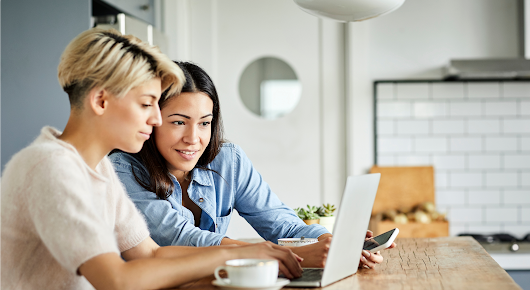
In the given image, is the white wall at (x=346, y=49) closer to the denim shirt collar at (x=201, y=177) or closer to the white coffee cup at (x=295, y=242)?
the denim shirt collar at (x=201, y=177)

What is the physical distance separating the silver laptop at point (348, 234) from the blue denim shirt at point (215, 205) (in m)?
0.35

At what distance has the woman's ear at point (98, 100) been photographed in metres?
0.95

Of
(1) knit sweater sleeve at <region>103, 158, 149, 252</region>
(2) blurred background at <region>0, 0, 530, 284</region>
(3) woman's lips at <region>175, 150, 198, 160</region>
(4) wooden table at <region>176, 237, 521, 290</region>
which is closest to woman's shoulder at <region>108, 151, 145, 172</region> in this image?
(3) woman's lips at <region>175, 150, 198, 160</region>

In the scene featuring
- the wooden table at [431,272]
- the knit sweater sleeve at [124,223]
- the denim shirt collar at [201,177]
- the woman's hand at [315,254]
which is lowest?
the wooden table at [431,272]

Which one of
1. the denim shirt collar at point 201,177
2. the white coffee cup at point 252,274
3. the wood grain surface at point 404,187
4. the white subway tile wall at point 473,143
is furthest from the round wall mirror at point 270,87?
the white coffee cup at point 252,274

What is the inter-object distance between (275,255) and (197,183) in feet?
2.00

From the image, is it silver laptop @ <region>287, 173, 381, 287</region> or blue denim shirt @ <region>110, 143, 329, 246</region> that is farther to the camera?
blue denim shirt @ <region>110, 143, 329, 246</region>

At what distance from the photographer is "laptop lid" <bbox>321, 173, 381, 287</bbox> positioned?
91 cm

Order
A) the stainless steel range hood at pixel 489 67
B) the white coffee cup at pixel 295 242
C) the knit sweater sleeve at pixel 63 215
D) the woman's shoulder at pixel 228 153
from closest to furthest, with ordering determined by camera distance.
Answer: the knit sweater sleeve at pixel 63 215, the white coffee cup at pixel 295 242, the woman's shoulder at pixel 228 153, the stainless steel range hood at pixel 489 67

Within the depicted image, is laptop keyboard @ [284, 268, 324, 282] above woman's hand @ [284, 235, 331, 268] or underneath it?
underneath

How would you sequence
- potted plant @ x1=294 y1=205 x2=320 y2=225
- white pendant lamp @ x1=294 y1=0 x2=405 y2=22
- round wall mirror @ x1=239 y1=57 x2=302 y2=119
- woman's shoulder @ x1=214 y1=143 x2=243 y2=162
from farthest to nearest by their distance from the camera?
round wall mirror @ x1=239 y1=57 x2=302 y2=119, woman's shoulder @ x1=214 y1=143 x2=243 y2=162, potted plant @ x1=294 y1=205 x2=320 y2=225, white pendant lamp @ x1=294 y1=0 x2=405 y2=22

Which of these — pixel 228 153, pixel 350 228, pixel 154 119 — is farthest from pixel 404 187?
pixel 154 119

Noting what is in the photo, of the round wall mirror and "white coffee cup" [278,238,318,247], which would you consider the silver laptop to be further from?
the round wall mirror

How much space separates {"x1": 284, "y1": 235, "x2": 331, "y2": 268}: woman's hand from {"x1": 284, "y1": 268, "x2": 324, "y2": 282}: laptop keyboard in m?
0.02
